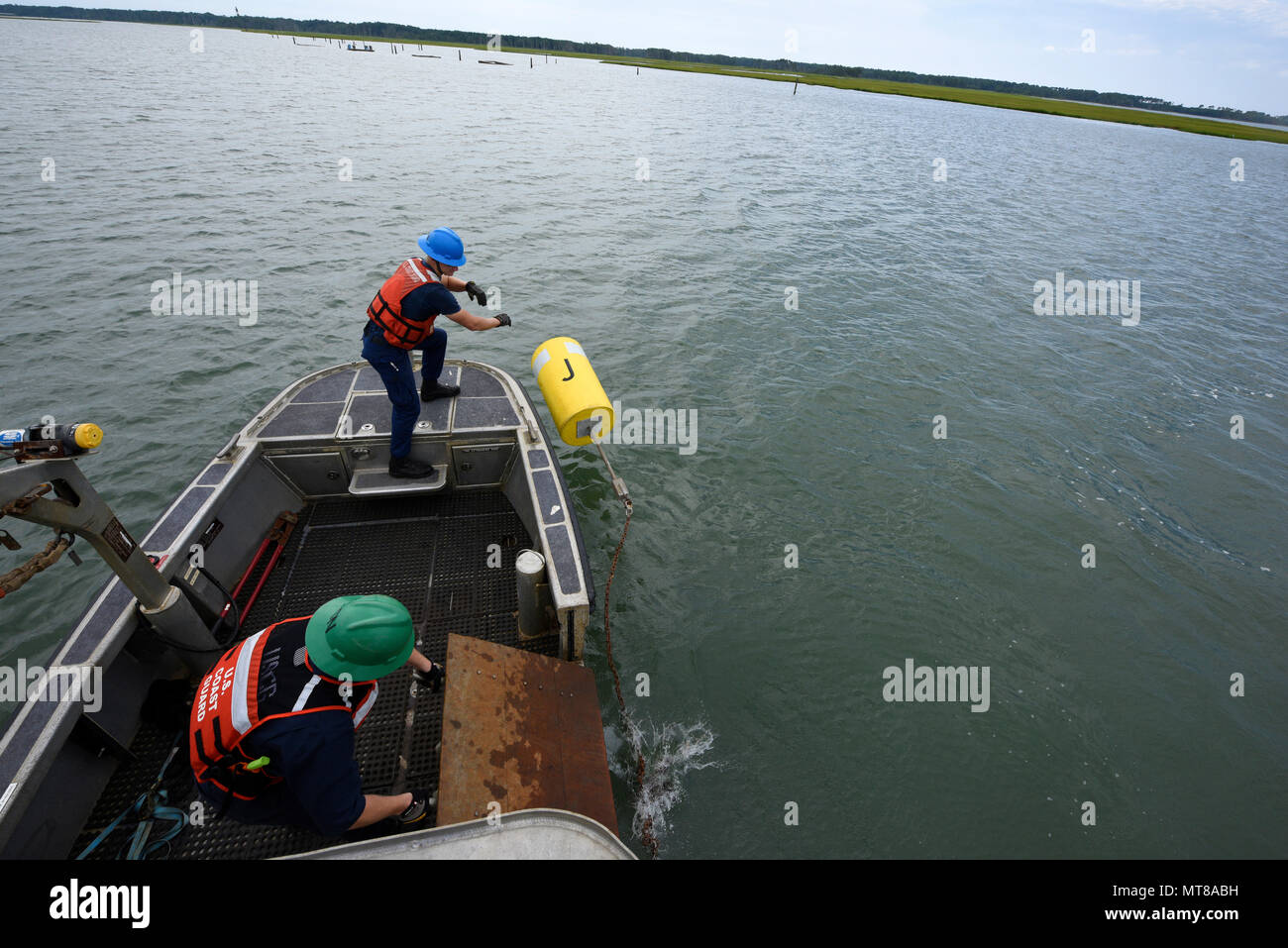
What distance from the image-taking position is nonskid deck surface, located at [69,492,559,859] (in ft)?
12.6

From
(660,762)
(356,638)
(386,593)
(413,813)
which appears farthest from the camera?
(386,593)

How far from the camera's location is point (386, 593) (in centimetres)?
571

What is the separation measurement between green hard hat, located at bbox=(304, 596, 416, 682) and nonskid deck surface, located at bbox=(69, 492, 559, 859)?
1.69 meters

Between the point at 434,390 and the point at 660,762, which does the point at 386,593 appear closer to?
the point at 434,390

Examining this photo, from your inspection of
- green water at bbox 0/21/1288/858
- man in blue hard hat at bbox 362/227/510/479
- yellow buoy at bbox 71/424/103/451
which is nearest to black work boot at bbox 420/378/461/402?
man in blue hard hat at bbox 362/227/510/479

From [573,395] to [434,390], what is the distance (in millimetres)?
1722

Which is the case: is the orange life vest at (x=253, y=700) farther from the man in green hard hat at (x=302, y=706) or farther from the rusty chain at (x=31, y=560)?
the rusty chain at (x=31, y=560)

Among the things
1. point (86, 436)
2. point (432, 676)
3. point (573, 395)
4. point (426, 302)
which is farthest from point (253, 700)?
point (573, 395)

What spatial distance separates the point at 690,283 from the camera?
594 inches

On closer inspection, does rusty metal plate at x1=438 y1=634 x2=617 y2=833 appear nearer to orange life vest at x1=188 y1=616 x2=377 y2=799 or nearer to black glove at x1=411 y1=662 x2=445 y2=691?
black glove at x1=411 y1=662 x2=445 y2=691

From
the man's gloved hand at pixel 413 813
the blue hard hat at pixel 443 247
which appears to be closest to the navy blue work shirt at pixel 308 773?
the man's gloved hand at pixel 413 813

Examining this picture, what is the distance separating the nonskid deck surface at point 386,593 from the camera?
3828 mm
